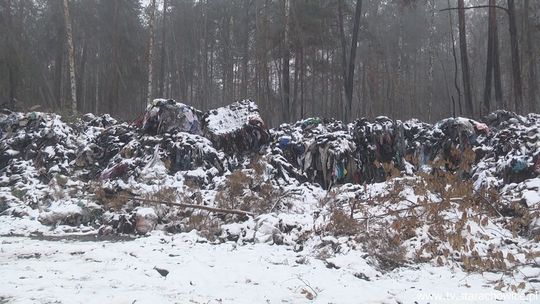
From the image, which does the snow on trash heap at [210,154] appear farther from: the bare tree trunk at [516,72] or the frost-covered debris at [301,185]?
the bare tree trunk at [516,72]

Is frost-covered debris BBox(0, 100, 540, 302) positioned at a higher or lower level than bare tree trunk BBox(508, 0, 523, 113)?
lower

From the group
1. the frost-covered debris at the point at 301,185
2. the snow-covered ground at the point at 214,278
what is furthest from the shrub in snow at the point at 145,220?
the snow-covered ground at the point at 214,278

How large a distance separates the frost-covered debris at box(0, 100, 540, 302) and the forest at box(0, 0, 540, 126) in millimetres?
3979

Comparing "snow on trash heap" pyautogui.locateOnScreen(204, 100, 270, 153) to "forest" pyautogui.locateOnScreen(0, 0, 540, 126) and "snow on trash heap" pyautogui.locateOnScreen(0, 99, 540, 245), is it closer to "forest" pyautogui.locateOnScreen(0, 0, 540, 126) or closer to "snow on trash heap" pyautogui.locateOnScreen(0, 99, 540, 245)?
"snow on trash heap" pyautogui.locateOnScreen(0, 99, 540, 245)

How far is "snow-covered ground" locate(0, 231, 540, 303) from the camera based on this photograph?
3715mm

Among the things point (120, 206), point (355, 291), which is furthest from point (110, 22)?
point (355, 291)

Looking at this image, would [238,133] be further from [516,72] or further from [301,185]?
[516,72]

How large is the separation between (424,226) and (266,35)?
13.8 m

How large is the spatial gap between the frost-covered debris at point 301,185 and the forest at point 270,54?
3979mm

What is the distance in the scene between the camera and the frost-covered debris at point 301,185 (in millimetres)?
5051

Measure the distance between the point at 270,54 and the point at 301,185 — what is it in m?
12.1

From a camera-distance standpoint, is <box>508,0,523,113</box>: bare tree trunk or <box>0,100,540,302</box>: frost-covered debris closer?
<box>0,100,540,302</box>: frost-covered debris

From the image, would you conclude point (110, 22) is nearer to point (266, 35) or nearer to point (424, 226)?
point (266, 35)

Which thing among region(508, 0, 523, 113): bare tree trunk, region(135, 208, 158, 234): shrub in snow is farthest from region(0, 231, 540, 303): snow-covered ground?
region(508, 0, 523, 113): bare tree trunk
